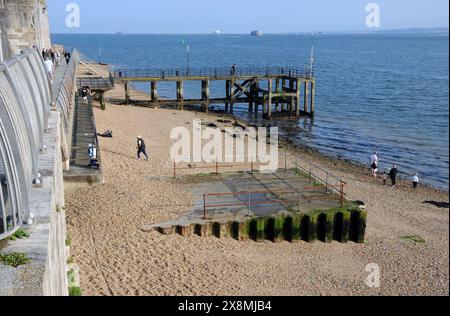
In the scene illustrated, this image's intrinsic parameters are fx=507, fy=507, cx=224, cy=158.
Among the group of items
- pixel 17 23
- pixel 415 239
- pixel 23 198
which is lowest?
pixel 415 239

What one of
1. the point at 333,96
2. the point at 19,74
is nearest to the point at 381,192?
the point at 19,74

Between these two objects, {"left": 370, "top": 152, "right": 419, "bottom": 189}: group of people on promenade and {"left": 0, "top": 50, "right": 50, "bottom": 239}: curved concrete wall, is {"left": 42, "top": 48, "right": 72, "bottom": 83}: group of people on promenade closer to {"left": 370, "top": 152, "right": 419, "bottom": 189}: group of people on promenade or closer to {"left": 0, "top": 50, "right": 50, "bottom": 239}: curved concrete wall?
{"left": 0, "top": 50, "right": 50, "bottom": 239}: curved concrete wall

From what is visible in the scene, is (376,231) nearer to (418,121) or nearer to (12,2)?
(12,2)

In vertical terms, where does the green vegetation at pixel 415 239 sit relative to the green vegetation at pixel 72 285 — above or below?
below

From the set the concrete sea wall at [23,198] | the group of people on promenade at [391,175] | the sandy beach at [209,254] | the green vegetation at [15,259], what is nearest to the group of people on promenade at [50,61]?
the sandy beach at [209,254]

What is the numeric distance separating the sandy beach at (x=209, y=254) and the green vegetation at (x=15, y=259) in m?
5.72

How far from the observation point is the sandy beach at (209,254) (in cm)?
1214

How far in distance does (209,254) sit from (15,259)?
9241 millimetres

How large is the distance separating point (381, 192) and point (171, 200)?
36.0ft

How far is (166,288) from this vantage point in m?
11.7

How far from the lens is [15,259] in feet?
16.7

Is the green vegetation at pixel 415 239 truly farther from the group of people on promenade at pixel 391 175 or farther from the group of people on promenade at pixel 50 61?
the group of people on promenade at pixel 50 61

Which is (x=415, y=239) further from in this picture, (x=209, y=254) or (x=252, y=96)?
(x=252, y=96)

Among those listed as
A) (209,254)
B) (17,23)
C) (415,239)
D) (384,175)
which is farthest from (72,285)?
(384,175)
